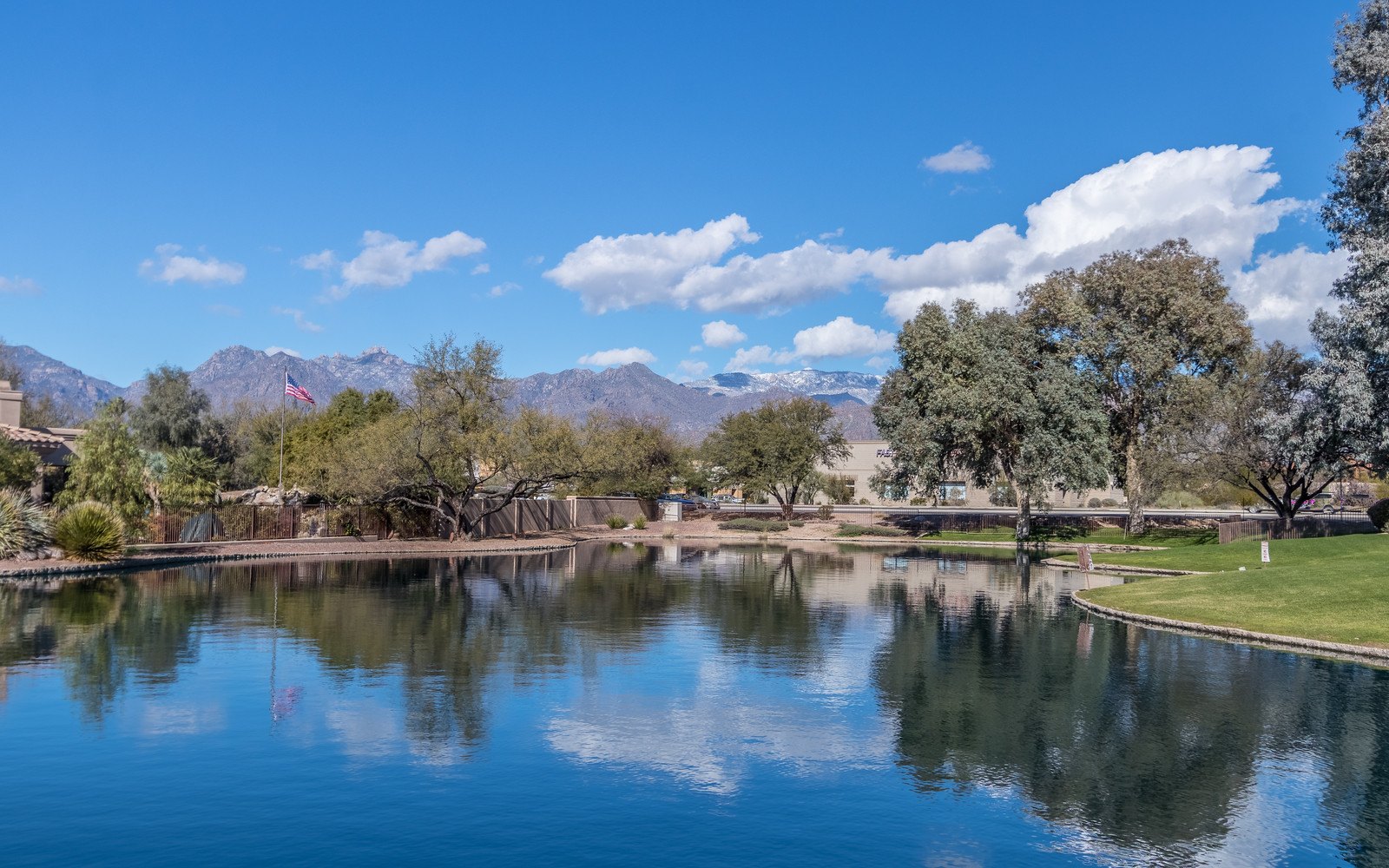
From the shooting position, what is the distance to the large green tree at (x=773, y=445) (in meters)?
76.7

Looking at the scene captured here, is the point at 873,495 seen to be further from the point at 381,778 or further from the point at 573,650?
the point at 381,778

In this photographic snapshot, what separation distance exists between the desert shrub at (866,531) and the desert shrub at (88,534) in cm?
4361

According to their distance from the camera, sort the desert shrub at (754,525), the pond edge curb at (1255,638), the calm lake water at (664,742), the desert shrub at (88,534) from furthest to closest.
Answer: the desert shrub at (754,525) < the desert shrub at (88,534) < the pond edge curb at (1255,638) < the calm lake water at (664,742)

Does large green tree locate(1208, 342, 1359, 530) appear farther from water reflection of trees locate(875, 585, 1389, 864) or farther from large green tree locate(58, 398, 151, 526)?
large green tree locate(58, 398, 151, 526)

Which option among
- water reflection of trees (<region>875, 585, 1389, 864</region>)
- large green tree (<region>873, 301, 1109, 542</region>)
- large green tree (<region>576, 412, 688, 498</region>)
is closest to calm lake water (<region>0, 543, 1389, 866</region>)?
water reflection of trees (<region>875, 585, 1389, 864</region>)

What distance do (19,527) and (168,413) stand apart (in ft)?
161

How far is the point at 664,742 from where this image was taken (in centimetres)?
1339

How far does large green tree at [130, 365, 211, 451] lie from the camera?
7844 centimetres

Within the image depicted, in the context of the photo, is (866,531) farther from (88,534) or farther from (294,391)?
(88,534)

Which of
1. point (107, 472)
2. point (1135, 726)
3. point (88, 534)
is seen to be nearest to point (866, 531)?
point (107, 472)

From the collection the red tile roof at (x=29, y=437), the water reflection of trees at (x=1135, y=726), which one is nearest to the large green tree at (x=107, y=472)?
the red tile roof at (x=29, y=437)

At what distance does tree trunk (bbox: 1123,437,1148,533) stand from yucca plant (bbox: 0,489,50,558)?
5377cm

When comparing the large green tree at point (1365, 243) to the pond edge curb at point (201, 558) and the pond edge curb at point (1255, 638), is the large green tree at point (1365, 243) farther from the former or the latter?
the pond edge curb at point (201, 558)

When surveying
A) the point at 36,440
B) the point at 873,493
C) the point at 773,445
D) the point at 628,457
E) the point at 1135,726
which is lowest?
the point at 1135,726
